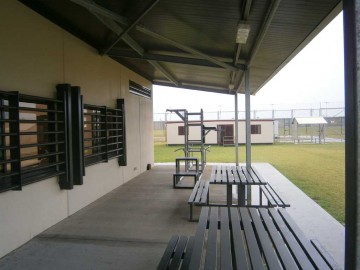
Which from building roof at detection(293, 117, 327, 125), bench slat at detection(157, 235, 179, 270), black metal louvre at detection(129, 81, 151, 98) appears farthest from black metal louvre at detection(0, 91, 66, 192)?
building roof at detection(293, 117, 327, 125)

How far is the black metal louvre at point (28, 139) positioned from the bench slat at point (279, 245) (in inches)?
106

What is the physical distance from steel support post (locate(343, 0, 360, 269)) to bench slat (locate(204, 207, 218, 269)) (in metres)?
0.78

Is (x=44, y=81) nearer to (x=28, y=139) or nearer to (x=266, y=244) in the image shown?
(x=28, y=139)

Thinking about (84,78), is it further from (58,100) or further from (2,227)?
(2,227)

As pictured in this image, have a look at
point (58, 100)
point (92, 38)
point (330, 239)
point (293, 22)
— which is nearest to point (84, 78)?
point (92, 38)

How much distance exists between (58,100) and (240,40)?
8.77ft

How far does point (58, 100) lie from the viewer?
452 centimetres

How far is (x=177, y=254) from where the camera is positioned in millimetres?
2188

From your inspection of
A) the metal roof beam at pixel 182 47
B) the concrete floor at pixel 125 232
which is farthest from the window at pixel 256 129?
the metal roof beam at pixel 182 47

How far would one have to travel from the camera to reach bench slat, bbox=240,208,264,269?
1.82m

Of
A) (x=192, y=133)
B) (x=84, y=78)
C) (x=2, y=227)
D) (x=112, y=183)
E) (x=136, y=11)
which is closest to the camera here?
(x=2, y=227)

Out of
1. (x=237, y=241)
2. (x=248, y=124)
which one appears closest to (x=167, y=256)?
(x=237, y=241)

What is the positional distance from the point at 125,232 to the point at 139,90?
19.3 feet

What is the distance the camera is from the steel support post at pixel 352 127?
1.16 m
